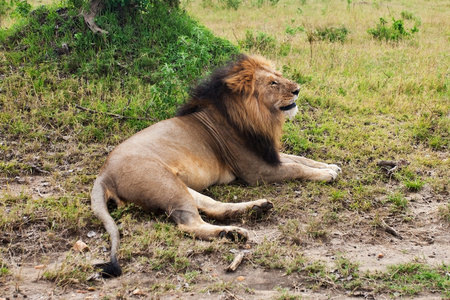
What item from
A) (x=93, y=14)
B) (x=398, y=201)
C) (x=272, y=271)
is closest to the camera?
(x=272, y=271)

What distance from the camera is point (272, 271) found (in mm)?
3168

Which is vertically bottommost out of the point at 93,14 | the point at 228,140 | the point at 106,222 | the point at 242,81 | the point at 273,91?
the point at 106,222

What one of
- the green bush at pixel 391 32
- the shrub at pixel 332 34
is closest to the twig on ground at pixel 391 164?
the shrub at pixel 332 34

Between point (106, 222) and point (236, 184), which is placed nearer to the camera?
point (106, 222)

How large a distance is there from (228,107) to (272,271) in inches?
67.6

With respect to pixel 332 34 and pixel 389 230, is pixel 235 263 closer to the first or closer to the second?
pixel 389 230

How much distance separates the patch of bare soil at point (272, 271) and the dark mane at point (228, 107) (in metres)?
0.83

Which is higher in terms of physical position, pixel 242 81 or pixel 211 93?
pixel 242 81

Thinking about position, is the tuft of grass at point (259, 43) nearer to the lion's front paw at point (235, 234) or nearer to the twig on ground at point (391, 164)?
the twig on ground at point (391, 164)

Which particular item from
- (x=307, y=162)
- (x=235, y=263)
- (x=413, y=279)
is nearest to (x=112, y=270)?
(x=235, y=263)

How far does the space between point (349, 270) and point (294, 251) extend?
400 mm

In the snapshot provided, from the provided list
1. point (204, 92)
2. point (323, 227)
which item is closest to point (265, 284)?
point (323, 227)

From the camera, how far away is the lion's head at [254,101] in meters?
4.40

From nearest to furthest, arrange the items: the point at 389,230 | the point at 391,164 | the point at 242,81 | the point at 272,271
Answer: the point at 272,271
the point at 389,230
the point at 242,81
the point at 391,164
